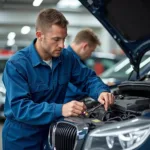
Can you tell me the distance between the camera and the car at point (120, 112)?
2.37 m

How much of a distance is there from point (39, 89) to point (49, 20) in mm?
493

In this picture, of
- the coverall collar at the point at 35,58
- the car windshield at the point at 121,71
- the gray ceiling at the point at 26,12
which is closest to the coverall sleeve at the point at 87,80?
the coverall collar at the point at 35,58

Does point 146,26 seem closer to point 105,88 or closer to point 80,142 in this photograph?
point 105,88

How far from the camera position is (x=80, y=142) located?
249cm

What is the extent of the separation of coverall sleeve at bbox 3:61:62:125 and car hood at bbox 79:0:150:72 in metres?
1.06

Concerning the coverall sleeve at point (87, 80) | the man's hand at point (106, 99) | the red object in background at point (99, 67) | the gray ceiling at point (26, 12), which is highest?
the gray ceiling at point (26, 12)

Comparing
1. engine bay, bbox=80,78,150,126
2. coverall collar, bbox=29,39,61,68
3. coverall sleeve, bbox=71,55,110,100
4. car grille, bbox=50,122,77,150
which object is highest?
coverall collar, bbox=29,39,61,68

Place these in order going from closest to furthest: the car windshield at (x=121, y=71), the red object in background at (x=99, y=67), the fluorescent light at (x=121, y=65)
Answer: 1. the car windshield at (x=121, y=71)
2. the fluorescent light at (x=121, y=65)
3. the red object in background at (x=99, y=67)

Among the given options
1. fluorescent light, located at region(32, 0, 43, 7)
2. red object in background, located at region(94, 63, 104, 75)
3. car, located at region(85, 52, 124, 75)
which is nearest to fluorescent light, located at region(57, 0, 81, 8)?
fluorescent light, located at region(32, 0, 43, 7)

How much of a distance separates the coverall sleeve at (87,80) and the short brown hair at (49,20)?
1.54 ft

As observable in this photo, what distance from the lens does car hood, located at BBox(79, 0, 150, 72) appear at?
3621 millimetres

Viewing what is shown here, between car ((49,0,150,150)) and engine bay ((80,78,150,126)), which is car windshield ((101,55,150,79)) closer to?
car ((49,0,150,150))

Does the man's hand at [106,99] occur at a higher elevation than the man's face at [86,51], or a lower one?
lower

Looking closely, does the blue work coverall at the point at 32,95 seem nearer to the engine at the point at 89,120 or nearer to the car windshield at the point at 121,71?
the engine at the point at 89,120
